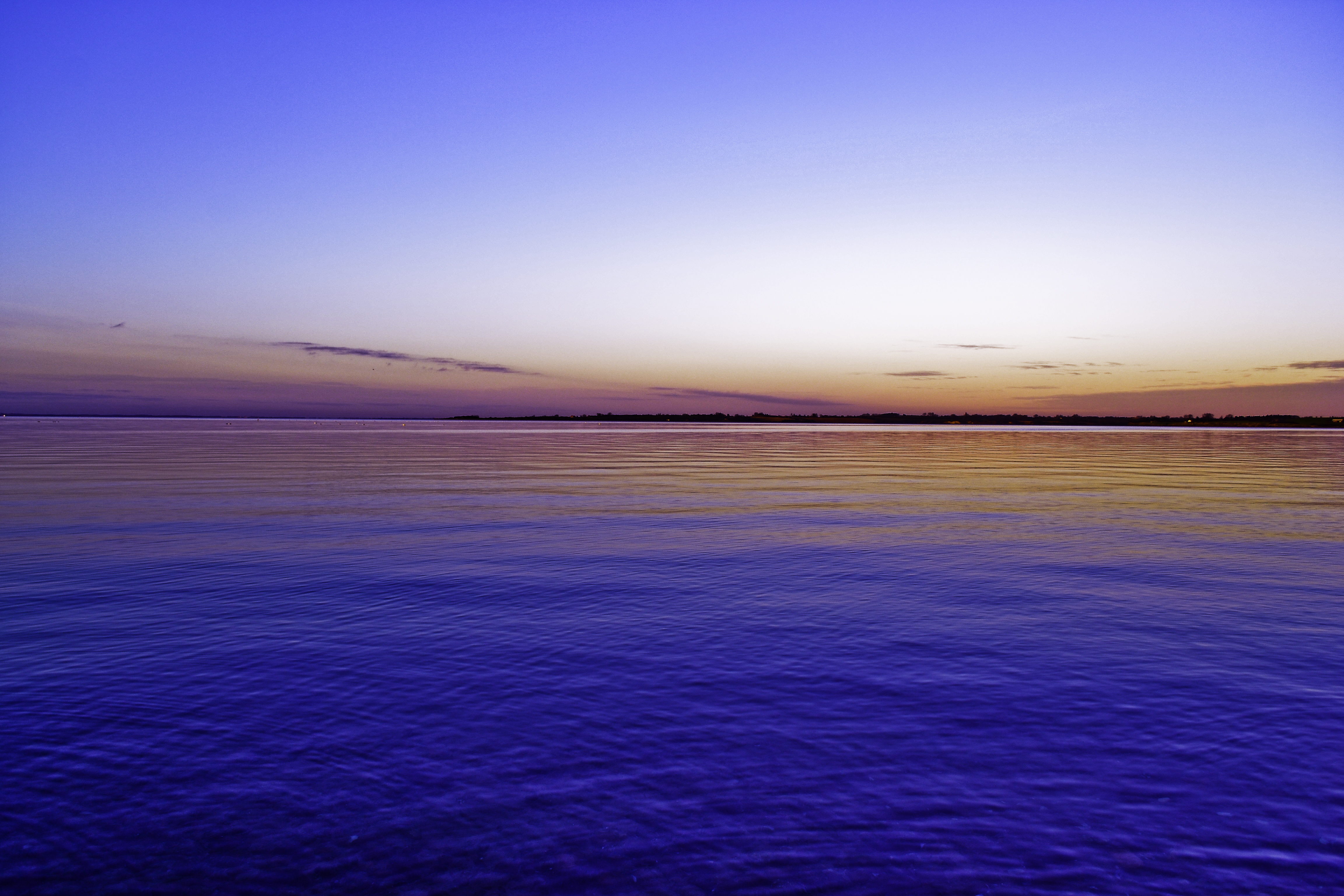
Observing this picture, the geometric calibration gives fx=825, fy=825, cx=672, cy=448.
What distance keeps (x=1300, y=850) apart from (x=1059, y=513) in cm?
2320

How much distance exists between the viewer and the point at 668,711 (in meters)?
8.51

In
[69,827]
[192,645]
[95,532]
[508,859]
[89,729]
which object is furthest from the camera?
[95,532]

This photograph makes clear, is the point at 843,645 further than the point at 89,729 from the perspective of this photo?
Yes

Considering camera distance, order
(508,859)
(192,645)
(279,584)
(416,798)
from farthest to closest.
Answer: (279,584) < (192,645) < (416,798) < (508,859)

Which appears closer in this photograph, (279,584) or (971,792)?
(971,792)

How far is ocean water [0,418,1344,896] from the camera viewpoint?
5629 millimetres

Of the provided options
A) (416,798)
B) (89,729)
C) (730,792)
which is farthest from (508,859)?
(89,729)

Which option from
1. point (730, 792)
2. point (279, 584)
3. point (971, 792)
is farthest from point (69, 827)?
point (279, 584)

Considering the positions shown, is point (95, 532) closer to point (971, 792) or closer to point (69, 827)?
point (69, 827)

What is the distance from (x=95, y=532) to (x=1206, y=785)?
23828 mm

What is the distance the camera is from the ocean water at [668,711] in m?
5.63

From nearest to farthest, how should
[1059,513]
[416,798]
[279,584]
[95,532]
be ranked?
[416,798], [279,584], [95,532], [1059,513]

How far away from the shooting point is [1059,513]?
27.4m

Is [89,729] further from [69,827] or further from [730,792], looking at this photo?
[730,792]
